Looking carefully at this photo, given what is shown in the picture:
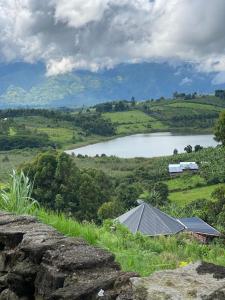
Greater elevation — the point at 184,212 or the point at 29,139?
the point at 29,139

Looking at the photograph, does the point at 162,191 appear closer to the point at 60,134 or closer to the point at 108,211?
the point at 108,211

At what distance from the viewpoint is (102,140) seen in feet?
642

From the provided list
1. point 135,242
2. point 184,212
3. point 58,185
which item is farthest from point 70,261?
point 184,212

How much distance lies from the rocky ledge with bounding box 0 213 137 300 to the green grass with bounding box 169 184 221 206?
246 ft

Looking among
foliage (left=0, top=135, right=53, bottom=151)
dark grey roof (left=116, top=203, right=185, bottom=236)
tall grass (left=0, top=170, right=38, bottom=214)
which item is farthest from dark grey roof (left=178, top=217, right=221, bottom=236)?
foliage (left=0, top=135, right=53, bottom=151)

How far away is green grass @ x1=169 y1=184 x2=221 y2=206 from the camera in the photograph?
81688 mm

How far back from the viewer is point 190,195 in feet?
287

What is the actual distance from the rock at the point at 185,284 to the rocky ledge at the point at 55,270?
12cm

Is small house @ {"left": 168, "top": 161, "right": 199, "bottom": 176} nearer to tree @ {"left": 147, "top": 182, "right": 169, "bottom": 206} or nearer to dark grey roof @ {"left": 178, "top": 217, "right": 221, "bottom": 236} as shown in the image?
tree @ {"left": 147, "top": 182, "right": 169, "bottom": 206}

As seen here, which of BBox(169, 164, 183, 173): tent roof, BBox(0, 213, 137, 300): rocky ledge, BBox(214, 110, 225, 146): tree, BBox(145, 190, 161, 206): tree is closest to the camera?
BBox(0, 213, 137, 300): rocky ledge

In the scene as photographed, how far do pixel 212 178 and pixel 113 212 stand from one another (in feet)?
170

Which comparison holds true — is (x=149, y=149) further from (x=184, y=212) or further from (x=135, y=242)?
(x=135, y=242)

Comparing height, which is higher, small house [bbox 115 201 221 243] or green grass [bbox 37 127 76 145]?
green grass [bbox 37 127 76 145]

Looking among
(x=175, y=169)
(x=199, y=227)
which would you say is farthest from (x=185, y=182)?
(x=199, y=227)
